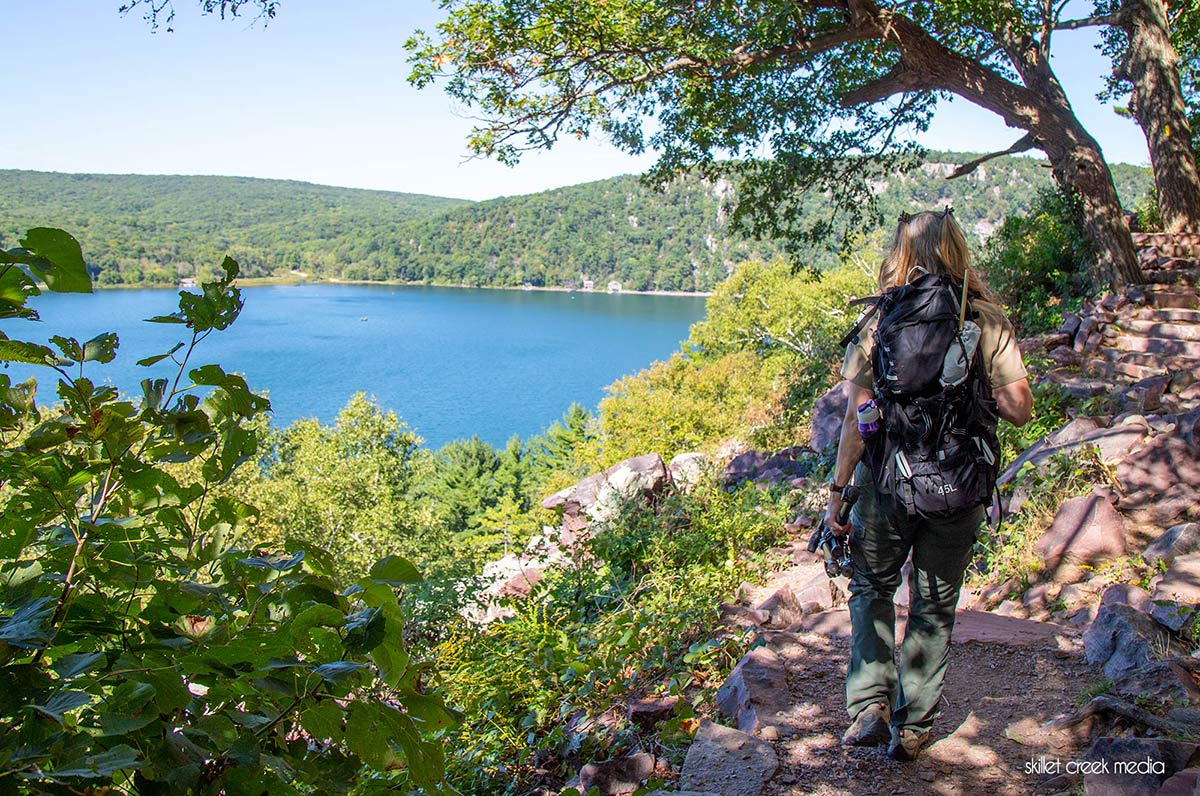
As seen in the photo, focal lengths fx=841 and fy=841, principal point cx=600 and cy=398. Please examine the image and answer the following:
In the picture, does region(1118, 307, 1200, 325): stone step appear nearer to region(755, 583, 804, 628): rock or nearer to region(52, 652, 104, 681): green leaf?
region(755, 583, 804, 628): rock

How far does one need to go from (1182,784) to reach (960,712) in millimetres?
915

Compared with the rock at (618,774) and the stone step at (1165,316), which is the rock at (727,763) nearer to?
the rock at (618,774)

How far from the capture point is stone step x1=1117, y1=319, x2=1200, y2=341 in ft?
23.2

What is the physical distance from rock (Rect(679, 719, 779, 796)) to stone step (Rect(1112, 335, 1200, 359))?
5952mm

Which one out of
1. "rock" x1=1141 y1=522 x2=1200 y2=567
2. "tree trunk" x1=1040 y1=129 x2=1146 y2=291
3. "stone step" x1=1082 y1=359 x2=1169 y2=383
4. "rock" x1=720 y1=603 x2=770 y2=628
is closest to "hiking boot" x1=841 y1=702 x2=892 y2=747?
"rock" x1=720 y1=603 x2=770 y2=628

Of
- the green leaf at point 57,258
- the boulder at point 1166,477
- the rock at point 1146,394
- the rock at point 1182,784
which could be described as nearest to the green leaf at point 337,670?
the green leaf at point 57,258

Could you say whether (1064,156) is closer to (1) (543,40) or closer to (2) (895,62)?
(2) (895,62)

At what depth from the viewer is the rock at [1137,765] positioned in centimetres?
205

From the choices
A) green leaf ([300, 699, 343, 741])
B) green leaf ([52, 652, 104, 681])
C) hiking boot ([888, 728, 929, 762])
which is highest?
green leaf ([52, 652, 104, 681])

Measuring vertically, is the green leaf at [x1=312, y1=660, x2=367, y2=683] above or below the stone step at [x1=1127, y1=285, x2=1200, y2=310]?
below

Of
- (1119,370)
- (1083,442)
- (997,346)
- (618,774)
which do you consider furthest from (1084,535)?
(1119,370)

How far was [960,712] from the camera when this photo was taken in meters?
2.84

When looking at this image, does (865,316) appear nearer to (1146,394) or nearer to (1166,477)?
(1166,477)

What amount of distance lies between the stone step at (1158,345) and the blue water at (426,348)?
38.7 metres
